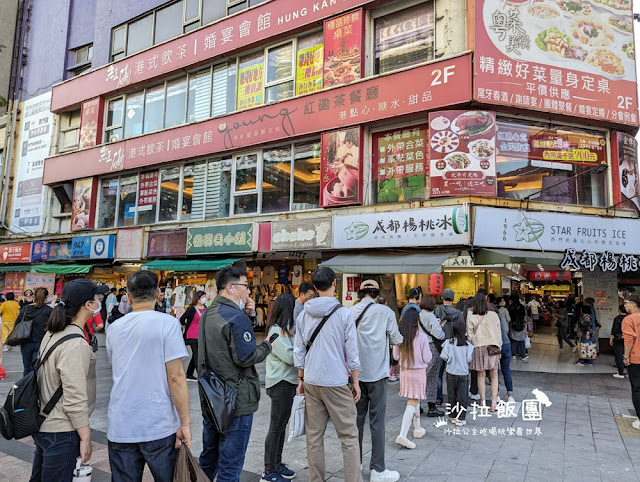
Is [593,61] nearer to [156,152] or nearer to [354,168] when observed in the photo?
[354,168]

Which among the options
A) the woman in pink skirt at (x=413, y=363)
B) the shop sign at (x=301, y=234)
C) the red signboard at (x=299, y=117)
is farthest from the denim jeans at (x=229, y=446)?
the red signboard at (x=299, y=117)

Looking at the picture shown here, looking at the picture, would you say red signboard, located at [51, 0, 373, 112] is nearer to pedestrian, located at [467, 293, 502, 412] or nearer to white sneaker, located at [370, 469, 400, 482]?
pedestrian, located at [467, 293, 502, 412]

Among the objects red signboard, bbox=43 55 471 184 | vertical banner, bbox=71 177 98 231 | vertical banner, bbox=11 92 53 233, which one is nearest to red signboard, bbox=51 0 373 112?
vertical banner, bbox=11 92 53 233

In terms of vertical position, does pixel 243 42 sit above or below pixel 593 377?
above

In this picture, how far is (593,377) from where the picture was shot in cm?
989

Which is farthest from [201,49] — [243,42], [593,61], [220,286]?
[220,286]

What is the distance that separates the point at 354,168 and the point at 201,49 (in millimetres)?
7626

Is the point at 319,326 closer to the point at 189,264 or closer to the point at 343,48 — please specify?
the point at 343,48

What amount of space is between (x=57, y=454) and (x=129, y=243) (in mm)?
14193

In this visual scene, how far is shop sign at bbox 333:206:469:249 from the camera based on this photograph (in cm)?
978

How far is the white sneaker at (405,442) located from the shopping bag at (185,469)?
10.5 ft

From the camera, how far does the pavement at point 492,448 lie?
14.9 feet

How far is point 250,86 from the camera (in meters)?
14.0

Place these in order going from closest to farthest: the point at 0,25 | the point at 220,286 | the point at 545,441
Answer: the point at 220,286
the point at 545,441
the point at 0,25
